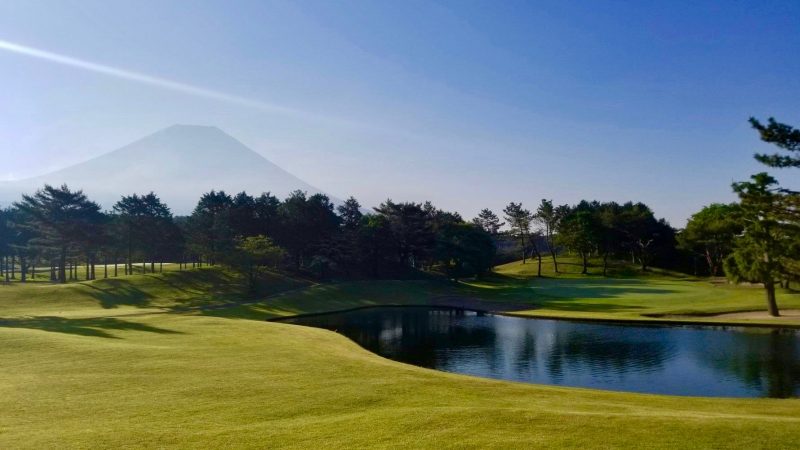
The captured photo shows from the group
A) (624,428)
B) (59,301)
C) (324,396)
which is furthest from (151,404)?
(59,301)

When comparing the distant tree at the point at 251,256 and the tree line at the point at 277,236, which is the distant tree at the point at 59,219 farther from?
the distant tree at the point at 251,256

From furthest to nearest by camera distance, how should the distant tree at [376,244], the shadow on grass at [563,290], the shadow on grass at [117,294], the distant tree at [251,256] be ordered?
the distant tree at [376,244] < the distant tree at [251,256] < the shadow on grass at [563,290] < the shadow on grass at [117,294]

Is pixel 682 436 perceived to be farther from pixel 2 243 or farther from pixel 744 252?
pixel 2 243

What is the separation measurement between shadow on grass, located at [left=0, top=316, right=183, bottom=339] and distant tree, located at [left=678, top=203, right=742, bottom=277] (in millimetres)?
94037

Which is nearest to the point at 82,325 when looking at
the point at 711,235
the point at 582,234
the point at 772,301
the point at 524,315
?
the point at 524,315

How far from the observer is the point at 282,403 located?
20.1 m

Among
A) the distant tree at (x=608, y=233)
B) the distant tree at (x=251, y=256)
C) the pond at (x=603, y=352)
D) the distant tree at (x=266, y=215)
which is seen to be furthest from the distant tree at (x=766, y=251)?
the distant tree at (x=266, y=215)

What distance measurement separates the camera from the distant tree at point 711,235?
322ft

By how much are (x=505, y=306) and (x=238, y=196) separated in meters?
59.2

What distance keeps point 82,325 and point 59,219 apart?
149ft

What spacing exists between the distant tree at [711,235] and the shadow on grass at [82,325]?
94037 millimetres

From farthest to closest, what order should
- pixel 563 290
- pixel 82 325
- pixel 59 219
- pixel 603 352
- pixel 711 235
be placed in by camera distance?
pixel 711 235
pixel 563 290
pixel 59 219
pixel 82 325
pixel 603 352

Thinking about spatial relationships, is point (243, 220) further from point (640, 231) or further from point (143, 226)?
point (640, 231)

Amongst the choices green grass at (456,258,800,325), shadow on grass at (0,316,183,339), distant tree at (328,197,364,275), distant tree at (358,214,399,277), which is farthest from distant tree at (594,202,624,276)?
shadow on grass at (0,316,183,339)
